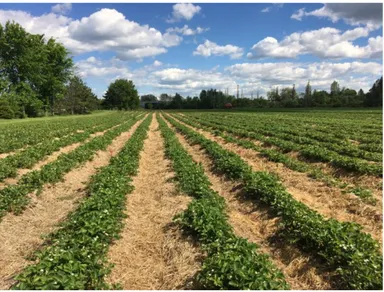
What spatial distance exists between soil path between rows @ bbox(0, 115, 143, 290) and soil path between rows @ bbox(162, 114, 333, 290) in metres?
4.27

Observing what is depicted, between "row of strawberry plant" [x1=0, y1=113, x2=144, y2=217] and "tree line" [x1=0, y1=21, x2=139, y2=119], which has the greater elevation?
"tree line" [x1=0, y1=21, x2=139, y2=119]

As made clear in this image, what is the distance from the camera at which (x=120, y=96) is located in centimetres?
12006

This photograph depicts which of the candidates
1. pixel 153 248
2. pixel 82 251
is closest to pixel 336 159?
pixel 153 248

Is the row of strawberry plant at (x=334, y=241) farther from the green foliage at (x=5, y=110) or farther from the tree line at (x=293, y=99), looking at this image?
the tree line at (x=293, y=99)

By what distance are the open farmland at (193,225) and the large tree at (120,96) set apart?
368ft

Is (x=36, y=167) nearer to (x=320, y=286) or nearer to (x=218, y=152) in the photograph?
(x=218, y=152)

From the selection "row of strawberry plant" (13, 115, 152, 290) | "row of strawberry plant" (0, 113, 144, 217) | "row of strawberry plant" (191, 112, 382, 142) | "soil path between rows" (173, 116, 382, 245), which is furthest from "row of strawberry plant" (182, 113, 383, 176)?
"row of strawberry plant" (0, 113, 144, 217)

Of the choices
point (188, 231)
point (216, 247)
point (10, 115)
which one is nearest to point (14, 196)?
point (188, 231)

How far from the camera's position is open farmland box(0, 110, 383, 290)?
15.0 feet

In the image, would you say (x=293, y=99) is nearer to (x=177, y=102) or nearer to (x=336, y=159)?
(x=177, y=102)

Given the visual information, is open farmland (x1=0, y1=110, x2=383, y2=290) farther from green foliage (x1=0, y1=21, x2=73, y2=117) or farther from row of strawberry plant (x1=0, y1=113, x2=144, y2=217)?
green foliage (x1=0, y1=21, x2=73, y2=117)

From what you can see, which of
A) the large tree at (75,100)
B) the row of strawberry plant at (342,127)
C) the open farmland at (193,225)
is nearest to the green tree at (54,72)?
the large tree at (75,100)

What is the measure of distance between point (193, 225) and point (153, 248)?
94cm

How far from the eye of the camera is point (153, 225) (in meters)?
7.23
